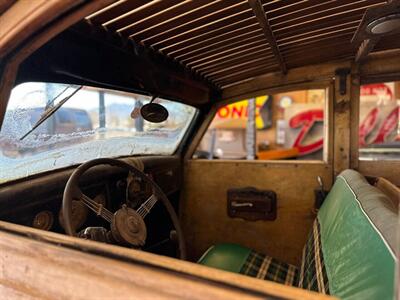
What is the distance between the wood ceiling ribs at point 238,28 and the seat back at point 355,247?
784mm

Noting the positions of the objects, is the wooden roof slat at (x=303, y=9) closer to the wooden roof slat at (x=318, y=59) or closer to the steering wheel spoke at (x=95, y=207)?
the wooden roof slat at (x=318, y=59)

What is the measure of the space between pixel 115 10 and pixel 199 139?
154 centimetres

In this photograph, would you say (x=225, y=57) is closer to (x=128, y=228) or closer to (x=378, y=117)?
(x=128, y=228)

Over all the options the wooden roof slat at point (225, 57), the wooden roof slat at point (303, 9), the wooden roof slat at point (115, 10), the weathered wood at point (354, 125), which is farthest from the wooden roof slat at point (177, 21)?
the weathered wood at point (354, 125)

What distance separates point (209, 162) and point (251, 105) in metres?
2.72

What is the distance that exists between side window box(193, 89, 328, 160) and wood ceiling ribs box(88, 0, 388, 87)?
4.26m

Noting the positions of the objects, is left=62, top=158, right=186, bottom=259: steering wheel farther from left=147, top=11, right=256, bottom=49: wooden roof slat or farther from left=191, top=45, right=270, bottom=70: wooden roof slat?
left=191, top=45, right=270, bottom=70: wooden roof slat

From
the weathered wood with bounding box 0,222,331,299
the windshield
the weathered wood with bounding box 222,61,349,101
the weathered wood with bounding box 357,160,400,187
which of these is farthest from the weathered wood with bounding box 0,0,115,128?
the weathered wood with bounding box 357,160,400,187

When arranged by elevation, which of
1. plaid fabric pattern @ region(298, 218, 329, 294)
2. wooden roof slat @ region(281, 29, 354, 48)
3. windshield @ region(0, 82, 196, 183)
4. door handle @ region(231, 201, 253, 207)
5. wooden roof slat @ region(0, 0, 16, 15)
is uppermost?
wooden roof slat @ region(281, 29, 354, 48)

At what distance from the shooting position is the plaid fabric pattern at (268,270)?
181cm

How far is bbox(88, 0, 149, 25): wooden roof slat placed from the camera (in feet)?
3.76

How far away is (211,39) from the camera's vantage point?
158 cm

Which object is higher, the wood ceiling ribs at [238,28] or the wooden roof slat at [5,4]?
the wood ceiling ribs at [238,28]

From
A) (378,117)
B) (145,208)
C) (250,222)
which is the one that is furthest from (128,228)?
(378,117)
